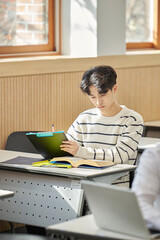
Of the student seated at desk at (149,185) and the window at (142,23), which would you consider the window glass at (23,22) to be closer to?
the window at (142,23)

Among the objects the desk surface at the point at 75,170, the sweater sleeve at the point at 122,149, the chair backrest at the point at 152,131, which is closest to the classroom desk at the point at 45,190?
the desk surface at the point at 75,170

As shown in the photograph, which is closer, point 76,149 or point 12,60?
point 76,149

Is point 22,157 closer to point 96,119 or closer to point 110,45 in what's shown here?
point 96,119

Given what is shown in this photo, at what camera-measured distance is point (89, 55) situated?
18.4 feet

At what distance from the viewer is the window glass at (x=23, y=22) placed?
521 cm

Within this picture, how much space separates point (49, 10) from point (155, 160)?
3150 mm

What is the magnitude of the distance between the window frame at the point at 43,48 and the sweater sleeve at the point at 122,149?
1.49 metres

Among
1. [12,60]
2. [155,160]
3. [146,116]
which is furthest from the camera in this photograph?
[146,116]

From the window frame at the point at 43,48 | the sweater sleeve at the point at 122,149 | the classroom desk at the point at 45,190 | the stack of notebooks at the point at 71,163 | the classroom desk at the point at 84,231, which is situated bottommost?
the classroom desk at the point at 45,190

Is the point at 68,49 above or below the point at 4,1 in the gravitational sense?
below

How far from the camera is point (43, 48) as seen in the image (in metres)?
5.59

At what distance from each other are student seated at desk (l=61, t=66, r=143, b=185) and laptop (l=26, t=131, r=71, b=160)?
51 mm

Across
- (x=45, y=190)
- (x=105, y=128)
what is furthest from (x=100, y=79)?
(x=45, y=190)

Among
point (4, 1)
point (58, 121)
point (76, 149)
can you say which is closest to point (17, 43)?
point (4, 1)
